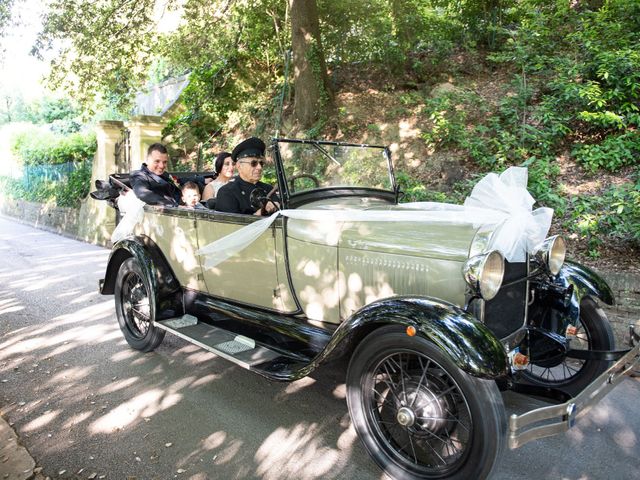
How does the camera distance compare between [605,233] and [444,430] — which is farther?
[605,233]

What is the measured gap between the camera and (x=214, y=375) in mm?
4000

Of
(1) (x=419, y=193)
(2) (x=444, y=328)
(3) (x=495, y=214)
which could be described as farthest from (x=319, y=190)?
(1) (x=419, y=193)

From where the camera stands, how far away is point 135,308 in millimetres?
4676

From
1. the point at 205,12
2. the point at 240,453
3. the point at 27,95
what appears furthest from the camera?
the point at 27,95

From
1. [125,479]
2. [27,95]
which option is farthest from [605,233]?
[27,95]

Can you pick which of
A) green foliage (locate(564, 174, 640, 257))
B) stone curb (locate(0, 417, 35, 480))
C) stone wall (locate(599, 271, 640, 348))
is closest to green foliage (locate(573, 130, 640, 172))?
green foliage (locate(564, 174, 640, 257))

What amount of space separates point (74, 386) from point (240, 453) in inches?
68.1

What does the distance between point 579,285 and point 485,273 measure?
124 centimetres

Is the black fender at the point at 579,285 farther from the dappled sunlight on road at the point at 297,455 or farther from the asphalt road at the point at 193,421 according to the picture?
the dappled sunlight on road at the point at 297,455

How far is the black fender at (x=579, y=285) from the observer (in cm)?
321

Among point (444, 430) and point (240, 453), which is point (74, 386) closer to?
point (240, 453)

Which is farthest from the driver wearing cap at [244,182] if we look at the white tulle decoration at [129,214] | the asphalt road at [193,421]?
the asphalt road at [193,421]

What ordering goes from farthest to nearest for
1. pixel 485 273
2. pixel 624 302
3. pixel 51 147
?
1. pixel 51 147
2. pixel 624 302
3. pixel 485 273

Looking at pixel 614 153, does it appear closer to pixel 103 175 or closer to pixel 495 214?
pixel 495 214
